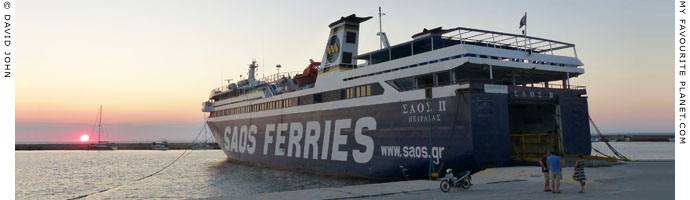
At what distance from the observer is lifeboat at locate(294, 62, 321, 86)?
123 ft

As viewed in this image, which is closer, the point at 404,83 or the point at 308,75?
the point at 404,83

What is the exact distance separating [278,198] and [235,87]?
3736cm

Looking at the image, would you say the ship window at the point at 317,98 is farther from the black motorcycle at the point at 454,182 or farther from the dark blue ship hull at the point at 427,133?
the black motorcycle at the point at 454,182

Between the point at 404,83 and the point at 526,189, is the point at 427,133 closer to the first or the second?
the point at 404,83

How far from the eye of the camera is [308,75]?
123 ft

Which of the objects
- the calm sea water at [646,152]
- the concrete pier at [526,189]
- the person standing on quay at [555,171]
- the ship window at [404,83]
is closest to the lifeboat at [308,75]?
the ship window at [404,83]

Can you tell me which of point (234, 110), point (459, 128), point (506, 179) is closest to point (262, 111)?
point (234, 110)

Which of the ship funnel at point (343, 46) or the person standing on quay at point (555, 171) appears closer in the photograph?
the person standing on quay at point (555, 171)

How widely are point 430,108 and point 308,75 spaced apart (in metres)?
17.2

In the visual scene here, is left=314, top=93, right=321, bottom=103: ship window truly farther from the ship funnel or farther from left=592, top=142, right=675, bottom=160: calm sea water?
left=592, top=142, right=675, bottom=160: calm sea water

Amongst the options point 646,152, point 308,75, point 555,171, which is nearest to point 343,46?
point 308,75

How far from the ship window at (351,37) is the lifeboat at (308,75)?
6.36 m

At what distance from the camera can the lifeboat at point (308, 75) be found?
37.4 meters

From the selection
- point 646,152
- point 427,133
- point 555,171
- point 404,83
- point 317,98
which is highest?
point 404,83
